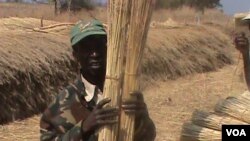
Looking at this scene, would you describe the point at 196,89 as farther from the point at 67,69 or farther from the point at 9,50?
the point at 9,50

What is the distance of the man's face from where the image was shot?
209cm

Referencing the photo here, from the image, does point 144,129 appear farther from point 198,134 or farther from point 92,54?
point 92,54

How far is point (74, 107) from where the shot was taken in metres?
2.14

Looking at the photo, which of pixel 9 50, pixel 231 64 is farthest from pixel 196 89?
pixel 231 64

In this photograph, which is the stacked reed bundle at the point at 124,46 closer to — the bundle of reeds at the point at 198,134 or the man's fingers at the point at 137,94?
the man's fingers at the point at 137,94

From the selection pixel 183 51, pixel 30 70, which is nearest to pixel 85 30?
pixel 30 70

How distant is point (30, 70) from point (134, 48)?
5.70m

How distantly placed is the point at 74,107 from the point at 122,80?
14.5 inches

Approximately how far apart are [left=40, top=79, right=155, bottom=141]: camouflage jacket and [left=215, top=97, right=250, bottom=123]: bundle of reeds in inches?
11.8

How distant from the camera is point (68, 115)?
2.13 m

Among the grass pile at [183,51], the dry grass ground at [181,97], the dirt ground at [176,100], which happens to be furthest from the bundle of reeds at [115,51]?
the grass pile at [183,51]

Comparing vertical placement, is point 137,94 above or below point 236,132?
above

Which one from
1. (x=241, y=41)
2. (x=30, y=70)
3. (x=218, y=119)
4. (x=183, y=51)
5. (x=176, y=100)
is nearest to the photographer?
(x=218, y=119)

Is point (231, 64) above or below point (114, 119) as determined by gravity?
below
